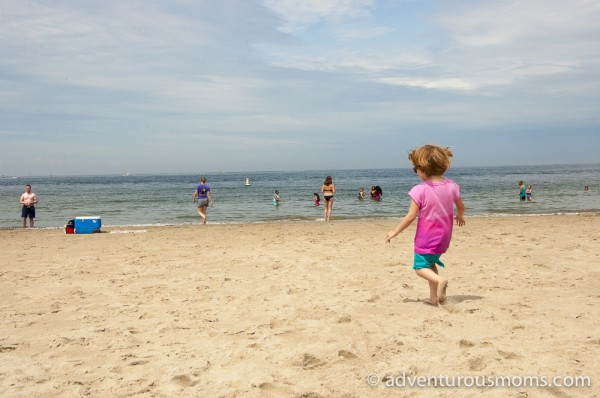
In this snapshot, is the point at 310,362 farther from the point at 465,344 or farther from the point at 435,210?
the point at 435,210

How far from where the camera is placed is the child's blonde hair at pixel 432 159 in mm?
5117

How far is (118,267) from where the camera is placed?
8727 millimetres

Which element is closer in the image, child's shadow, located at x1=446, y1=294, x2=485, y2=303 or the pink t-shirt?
the pink t-shirt

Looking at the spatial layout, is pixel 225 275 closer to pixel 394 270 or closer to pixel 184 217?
pixel 394 270

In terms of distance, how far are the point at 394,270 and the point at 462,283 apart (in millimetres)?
1317

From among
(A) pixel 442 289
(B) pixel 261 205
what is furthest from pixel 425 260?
(B) pixel 261 205

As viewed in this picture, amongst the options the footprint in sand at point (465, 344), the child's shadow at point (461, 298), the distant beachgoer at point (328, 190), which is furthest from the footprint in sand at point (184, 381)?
the distant beachgoer at point (328, 190)

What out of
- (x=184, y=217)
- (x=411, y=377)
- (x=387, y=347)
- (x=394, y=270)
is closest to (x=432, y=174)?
(x=387, y=347)

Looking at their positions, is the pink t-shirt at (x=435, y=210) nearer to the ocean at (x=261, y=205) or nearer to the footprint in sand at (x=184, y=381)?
the footprint in sand at (x=184, y=381)

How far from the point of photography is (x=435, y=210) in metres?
5.05

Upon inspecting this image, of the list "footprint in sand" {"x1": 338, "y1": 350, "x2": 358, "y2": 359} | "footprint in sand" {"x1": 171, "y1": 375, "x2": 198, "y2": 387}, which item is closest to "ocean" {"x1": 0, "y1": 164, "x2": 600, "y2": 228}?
"footprint in sand" {"x1": 338, "y1": 350, "x2": 358, "y2": 359}

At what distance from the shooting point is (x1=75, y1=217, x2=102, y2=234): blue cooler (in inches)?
610

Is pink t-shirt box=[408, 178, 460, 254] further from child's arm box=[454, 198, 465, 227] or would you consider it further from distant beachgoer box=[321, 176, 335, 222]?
distant beachgoer box=[321, 176, 335, 222]

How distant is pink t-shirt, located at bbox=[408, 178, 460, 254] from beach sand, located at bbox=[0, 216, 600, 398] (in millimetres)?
832
